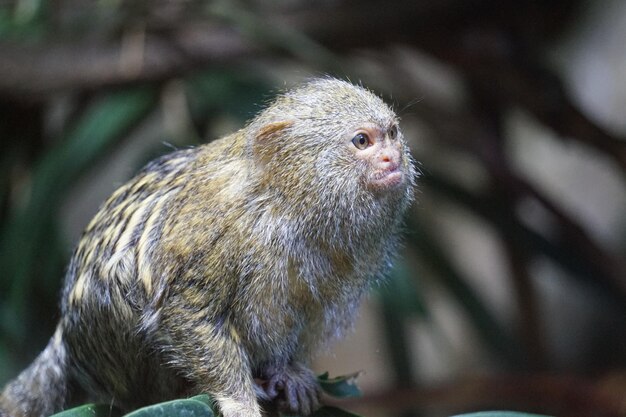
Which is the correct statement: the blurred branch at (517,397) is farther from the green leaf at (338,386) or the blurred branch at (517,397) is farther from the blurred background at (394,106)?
the green leaf at (338,386)

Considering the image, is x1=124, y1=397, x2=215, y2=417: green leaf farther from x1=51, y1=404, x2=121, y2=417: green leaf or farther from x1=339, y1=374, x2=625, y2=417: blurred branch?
x1=339, y1=374, x2=625, y2=417: blurred branch

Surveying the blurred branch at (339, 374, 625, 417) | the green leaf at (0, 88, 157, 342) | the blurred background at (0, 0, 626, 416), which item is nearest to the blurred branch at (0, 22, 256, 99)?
the blurred background at (0, 0, 626, 416)

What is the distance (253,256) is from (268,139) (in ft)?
0.83

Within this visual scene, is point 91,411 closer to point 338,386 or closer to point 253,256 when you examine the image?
point 253,256

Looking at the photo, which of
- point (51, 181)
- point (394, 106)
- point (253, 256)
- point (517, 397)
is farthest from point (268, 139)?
point (517, 397)

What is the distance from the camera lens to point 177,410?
142 centimetres

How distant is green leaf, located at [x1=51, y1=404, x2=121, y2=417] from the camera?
158 centimetres

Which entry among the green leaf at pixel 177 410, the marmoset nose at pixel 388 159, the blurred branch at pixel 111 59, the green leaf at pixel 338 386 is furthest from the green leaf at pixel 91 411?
the blurred branch at pixel 111 59

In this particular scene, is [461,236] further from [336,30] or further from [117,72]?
[117,72]

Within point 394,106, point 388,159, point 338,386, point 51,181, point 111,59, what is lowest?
point 338,386

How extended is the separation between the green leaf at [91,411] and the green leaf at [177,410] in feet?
0.81

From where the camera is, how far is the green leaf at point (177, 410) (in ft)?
4.54

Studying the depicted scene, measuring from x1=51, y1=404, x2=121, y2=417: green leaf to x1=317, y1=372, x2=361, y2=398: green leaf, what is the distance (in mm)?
462

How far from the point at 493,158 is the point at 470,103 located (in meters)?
0.55
